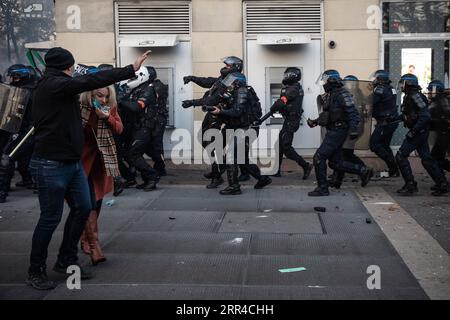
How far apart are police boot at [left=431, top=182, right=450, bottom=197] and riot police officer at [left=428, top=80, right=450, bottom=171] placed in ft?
2.30

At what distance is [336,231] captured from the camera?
8.00 meters

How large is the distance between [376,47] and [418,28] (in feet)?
3.35

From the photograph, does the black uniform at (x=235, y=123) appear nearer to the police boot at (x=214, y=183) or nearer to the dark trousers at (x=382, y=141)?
the police boot at (x=214, y=183)

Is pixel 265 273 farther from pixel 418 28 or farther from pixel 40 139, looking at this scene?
pixel 418 28

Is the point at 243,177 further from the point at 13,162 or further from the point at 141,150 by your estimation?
the point at 13,162

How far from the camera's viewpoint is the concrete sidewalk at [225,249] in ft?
18.9

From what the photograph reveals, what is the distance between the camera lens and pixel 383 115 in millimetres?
11656

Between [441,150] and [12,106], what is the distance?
6400 mm

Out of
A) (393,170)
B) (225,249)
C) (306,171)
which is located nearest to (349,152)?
(306,171)

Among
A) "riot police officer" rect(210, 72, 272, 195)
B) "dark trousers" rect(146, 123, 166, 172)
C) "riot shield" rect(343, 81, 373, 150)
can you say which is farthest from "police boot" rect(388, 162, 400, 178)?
"dark trousers" rect(146, 123, 166, 172)

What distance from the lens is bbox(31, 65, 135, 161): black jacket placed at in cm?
565

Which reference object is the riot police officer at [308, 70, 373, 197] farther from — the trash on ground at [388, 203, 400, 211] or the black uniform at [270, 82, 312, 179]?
the black uniform at [270, 82, 312, 179]

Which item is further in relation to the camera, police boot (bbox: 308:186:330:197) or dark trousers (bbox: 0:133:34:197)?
police boot (bbox: 308:186:330:197)

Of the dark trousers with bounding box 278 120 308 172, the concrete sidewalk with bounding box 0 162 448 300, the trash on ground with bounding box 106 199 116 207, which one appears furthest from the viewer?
the dark trousers with bounding box 278 120 308 172
